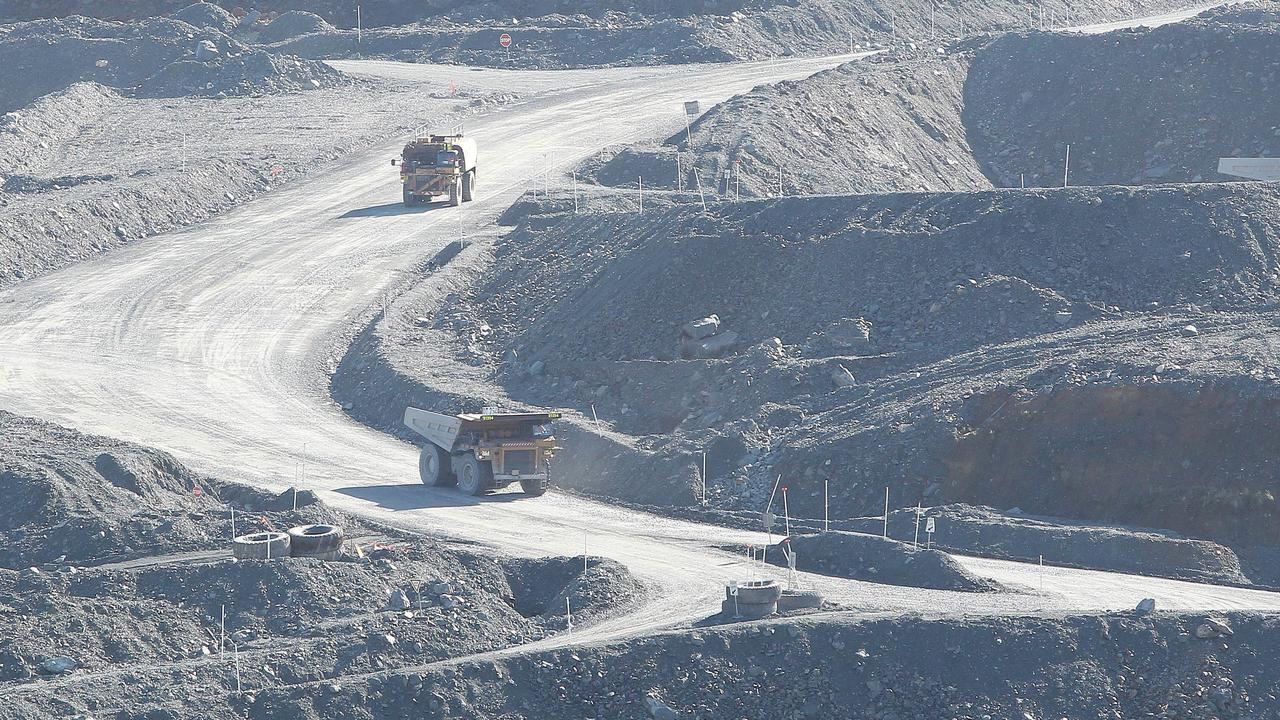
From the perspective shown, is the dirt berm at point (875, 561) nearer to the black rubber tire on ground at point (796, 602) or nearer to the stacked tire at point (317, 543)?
the black rubber tire on ground at point (796, 602)

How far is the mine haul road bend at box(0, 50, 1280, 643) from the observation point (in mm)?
23516

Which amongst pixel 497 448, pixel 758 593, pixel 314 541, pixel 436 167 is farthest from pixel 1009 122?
pixel 314 541

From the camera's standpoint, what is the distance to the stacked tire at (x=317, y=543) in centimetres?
2345

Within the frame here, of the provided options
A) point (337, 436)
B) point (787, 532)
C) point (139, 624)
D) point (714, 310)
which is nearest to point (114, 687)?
point (139, 624)

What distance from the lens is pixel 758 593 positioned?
21312 mm

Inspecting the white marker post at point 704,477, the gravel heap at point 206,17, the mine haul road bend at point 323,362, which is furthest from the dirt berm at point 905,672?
the gravel heap at point 206,17

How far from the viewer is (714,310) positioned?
34031 mm

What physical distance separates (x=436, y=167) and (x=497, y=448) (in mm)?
18609

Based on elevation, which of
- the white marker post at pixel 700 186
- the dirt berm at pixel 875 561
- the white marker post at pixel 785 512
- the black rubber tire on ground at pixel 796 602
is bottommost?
the white marker post at pixel 785 512

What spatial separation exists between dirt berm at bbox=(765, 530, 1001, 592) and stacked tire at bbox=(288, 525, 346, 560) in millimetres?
6000

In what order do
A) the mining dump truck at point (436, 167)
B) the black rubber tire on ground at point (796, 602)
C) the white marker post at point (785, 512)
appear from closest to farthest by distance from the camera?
the black rubber tire on ground at point (796, 602), the white marker post at point (785, 512), the mining dump truck at point (436, 167)

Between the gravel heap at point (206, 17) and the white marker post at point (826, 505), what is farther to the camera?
the gravel heap at point (206, 17)

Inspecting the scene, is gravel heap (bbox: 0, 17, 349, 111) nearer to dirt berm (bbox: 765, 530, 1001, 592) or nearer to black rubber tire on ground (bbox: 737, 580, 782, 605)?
dirt berm (bbox: 765, 530, 1001, 592)

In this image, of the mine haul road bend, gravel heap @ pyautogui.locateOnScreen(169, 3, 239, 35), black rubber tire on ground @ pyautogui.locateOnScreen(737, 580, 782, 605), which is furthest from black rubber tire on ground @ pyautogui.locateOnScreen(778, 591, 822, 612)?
gravel heap @ pyautogui.locateOnScreen(169, 3, 239, 35)
